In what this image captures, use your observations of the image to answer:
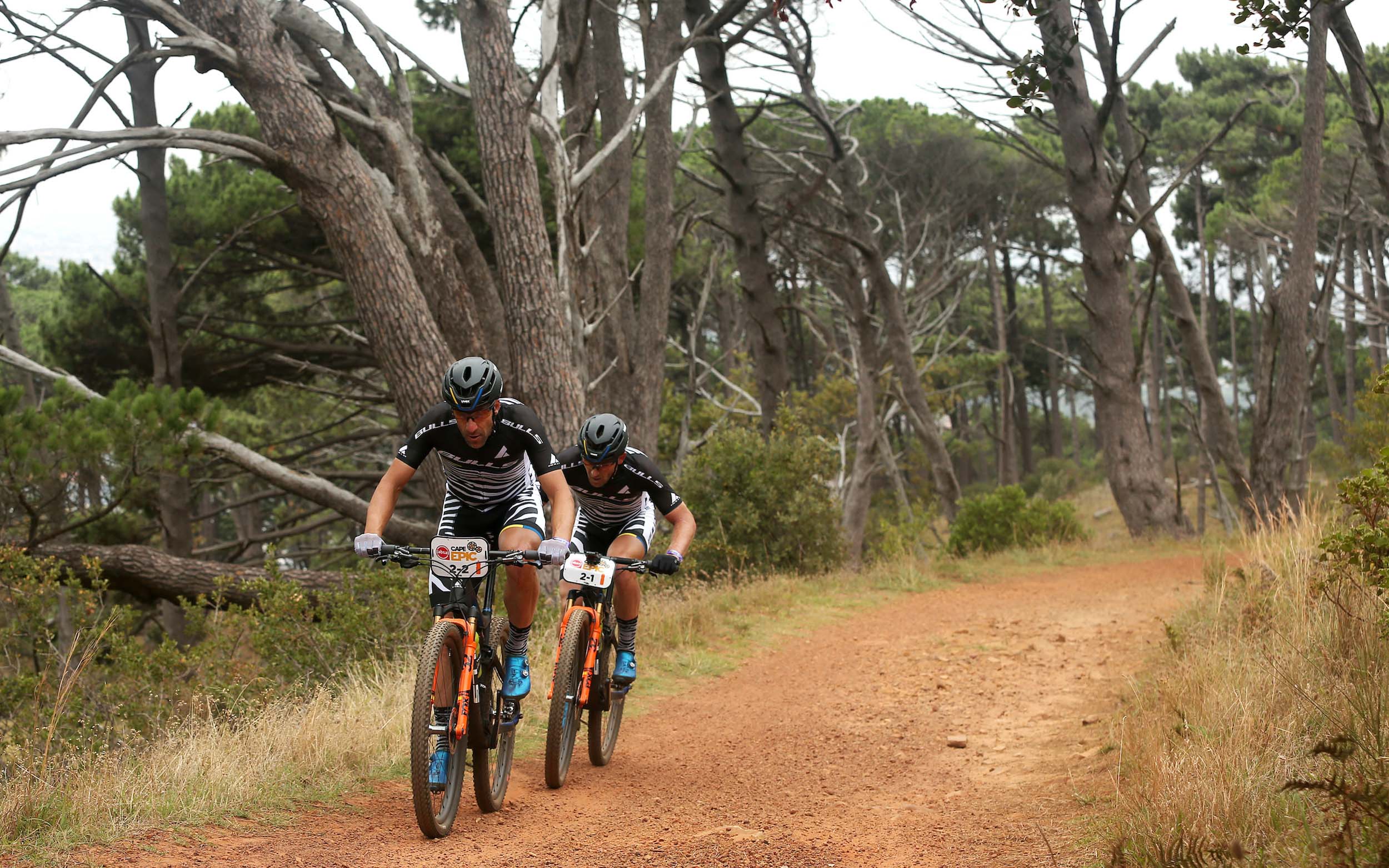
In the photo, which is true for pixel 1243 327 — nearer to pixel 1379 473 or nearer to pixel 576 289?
pixel 576 289

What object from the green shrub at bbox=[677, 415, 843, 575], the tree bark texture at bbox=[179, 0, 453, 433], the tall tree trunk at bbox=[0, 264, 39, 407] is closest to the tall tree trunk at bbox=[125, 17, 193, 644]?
the tall tree trunk at bbox=[0, 264, 39, 407]

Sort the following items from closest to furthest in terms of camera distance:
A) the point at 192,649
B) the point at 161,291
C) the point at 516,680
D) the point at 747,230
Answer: the point at 516,680, the point at 192,649, the point at 161,291, the point at 747,230

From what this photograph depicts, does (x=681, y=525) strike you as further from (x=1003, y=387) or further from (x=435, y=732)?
(x=1003, y=387)

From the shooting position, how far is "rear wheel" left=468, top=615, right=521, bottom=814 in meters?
5.29

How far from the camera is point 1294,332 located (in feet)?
56.7

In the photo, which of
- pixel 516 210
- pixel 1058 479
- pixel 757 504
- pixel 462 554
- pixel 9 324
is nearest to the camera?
pixel 462 554

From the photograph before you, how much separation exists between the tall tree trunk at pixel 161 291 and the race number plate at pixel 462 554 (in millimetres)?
10636

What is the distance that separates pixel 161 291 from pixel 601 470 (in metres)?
11.5

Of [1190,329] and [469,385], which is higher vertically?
[1190,329]

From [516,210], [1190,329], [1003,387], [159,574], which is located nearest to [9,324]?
[159,574]

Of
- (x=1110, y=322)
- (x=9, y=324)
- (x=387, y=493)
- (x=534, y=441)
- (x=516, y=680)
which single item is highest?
(x=9, y=324)

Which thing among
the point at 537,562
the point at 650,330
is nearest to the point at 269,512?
the point at 650,330

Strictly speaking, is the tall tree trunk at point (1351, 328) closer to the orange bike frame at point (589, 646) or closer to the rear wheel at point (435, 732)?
the orange bike frame at point (589, 646)

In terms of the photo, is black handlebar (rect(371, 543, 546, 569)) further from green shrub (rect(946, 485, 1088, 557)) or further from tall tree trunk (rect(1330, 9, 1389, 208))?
green shrub (rect(946, 485, 1088, 557))
